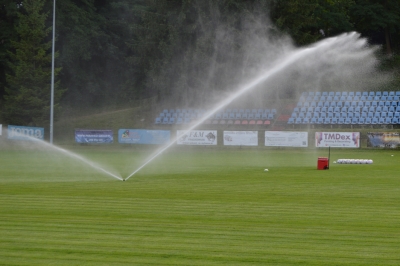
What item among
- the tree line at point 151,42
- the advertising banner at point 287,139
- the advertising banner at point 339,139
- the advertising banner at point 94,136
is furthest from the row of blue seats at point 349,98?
the advertising banner at point 94,136

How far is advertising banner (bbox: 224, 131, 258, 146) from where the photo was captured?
46.2m

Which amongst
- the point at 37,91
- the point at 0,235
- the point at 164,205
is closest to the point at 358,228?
the point at 164,205

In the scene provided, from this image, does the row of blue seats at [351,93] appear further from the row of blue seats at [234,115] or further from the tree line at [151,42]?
the tree line at [151,42]

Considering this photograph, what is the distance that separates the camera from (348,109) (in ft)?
177

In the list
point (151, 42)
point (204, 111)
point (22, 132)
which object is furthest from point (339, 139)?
point (151, 42)

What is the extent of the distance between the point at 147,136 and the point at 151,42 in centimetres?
2017

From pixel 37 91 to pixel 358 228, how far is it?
167ft

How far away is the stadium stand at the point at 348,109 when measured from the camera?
5216 cm

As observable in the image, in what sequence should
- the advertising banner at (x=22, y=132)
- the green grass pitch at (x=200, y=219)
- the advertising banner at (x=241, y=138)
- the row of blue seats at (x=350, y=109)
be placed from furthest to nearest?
the row of blue seats at (x=350, y=109) → the advertising banner at (x=22, y=132) → the advertising banner at (x=241, y=138) → the green grass pitch at (x=200, y=219)

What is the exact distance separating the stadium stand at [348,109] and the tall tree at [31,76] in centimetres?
2199

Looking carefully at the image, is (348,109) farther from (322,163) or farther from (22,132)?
(322,163)

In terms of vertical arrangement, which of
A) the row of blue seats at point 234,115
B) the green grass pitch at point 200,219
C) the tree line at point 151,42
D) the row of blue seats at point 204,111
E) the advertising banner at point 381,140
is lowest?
the green grass pitch at point 200,219

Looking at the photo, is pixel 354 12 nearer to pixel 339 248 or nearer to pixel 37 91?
pixel 37 91

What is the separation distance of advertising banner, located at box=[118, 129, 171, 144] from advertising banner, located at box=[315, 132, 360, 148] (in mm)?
10966
